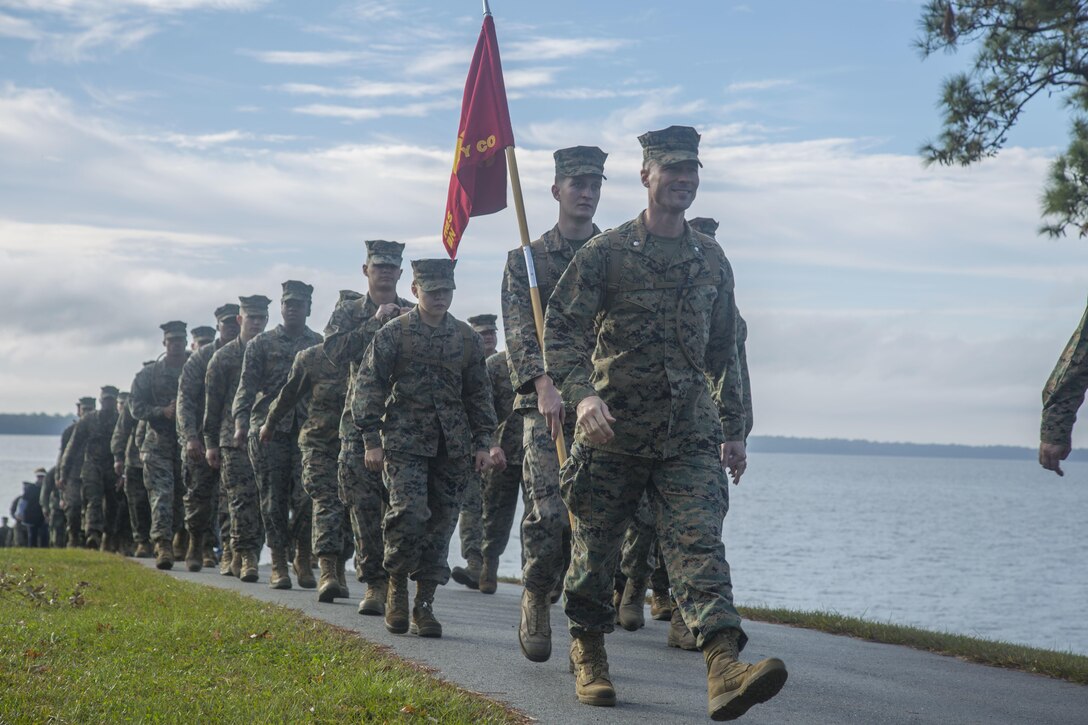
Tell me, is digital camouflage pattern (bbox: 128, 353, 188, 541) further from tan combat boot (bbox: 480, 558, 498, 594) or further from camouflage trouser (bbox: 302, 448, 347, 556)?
camouflage trouser (bbox: 302, 448, 347, 556)

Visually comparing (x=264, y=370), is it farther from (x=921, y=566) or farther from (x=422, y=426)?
(x=921, y=566)

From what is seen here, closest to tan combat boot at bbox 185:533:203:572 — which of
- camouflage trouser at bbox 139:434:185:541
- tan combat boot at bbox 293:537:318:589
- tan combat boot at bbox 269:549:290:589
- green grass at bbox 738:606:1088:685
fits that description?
camouflage trouser at bbox 139:434:185:541

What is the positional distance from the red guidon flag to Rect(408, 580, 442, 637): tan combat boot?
2544 millimetres

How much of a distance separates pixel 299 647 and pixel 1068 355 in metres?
4.52

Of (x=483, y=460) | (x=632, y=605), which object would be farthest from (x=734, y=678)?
(x=632, y=605)

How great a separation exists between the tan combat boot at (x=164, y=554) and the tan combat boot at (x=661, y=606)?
7310 mm

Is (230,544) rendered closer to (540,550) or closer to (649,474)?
(540,550)

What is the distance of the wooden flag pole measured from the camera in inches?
293

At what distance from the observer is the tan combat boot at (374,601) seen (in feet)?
34.6

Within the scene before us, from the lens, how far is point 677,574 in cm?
598

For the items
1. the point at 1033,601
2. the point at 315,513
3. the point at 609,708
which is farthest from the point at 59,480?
the point at 1033,601

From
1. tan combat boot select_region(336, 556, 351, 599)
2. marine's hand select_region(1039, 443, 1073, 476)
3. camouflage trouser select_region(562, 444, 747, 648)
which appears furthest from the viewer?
tan combat boot select_region(336, 556, 351, 599)

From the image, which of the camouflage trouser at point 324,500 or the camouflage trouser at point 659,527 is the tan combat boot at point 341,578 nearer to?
the camouflage trouser at point 324,500

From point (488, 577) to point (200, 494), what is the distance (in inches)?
153
